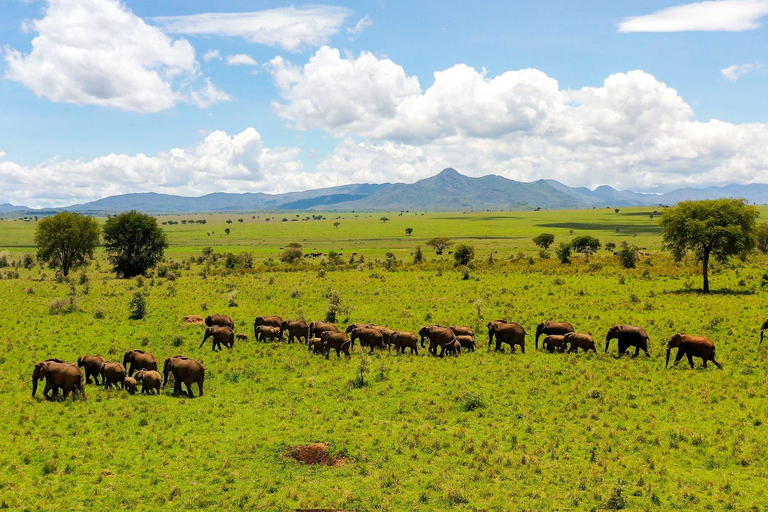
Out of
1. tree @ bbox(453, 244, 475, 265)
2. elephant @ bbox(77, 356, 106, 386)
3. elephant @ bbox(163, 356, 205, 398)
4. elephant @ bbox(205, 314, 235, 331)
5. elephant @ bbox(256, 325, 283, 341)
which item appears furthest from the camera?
tree @ bbox(453, 244, 475, 265)

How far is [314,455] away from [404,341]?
13.9m

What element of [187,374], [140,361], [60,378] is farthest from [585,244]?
[60,378]

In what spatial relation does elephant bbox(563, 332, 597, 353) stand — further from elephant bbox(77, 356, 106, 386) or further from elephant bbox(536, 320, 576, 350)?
elephant bbox(77, 356, 106, 386)

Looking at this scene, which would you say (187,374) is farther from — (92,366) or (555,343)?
(555,343)

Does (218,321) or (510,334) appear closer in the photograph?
(510,334)

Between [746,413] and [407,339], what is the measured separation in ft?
52.9

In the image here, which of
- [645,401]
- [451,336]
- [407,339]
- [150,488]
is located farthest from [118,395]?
[645,401]

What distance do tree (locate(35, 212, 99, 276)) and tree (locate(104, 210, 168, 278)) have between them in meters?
2.53

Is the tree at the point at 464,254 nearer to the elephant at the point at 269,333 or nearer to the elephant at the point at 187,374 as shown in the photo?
the elephant at the point at 269,333

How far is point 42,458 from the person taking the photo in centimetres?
1580

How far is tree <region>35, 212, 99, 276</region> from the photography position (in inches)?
2840

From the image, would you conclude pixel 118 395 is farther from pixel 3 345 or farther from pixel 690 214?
pixel 690 214

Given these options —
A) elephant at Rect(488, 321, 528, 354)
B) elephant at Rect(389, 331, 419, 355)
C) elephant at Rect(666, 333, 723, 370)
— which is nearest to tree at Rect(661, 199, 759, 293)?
elephant at Rect(666, 333, 723, 370)

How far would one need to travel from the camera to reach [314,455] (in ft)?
54.3
